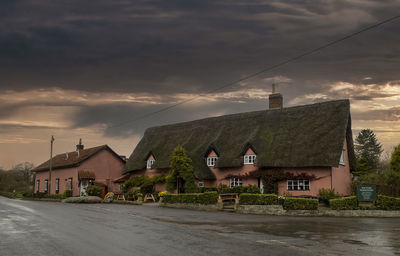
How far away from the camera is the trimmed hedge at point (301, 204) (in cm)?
2489

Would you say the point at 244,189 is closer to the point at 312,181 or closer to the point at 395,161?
the point at 312,181

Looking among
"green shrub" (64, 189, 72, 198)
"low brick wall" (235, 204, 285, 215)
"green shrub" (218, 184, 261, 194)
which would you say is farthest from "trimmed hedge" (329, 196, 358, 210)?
"green shrub" (64, 189, 72, 198)

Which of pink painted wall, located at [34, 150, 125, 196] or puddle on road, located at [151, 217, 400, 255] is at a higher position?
pink painted wall, located at [34, 150, 125, 196]

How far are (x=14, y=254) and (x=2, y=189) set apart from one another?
264ft

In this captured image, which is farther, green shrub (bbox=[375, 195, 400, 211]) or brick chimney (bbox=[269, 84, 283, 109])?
brick chimney (bbox=[269, 84, 283, 109])

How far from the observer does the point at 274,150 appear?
35.5m

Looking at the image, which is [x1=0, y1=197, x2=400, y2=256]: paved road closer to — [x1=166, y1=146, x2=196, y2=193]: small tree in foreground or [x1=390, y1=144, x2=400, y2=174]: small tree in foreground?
[x1=166, y1=146, x2=196, y2=193]: small tree in foreground

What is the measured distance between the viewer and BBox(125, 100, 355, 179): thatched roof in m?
33.2

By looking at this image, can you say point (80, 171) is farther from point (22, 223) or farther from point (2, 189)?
point (2, 189)

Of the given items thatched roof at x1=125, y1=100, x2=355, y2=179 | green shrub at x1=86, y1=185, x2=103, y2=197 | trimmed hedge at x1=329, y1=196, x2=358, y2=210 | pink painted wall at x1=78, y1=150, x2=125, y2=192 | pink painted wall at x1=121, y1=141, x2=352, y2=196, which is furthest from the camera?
pink painted wall at x1=78, y1=150, x2=125, y2=192

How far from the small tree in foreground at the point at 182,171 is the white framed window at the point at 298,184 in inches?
341

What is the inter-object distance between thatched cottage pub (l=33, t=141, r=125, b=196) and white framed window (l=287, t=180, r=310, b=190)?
24774 mm

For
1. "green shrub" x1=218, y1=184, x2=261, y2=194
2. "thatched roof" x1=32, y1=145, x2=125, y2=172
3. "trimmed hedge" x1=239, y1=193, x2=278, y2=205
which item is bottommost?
"trimmed hedge" x1=239, y1=193, x2=278, y2=205

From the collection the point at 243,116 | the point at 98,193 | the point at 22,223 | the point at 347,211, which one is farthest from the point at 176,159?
the point at 22,223
